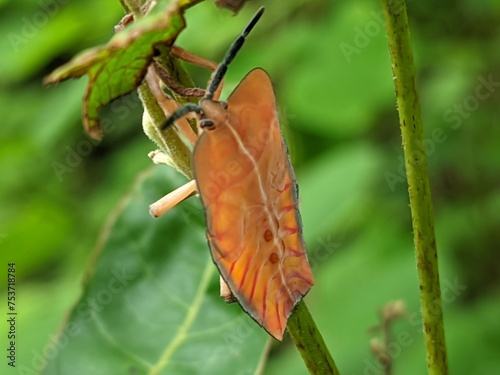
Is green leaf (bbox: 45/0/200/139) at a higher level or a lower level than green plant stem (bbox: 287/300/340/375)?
higher

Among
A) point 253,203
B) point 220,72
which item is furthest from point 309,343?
Answer: point 220,72

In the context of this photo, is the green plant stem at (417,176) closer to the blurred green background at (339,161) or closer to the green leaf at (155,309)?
the green leaf at (155,309)

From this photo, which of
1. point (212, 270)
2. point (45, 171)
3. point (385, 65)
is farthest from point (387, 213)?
point (212, 270)

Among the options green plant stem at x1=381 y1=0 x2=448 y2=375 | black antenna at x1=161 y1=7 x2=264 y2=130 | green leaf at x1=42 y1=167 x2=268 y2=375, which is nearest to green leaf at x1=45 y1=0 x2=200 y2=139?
black antenna at x1=161 y1=7 x2=264 y2=130

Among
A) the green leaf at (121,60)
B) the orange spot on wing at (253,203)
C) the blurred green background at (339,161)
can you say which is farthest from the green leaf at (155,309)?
the blurred green background at (339,161)

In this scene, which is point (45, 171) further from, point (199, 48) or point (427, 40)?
point (427, 40)

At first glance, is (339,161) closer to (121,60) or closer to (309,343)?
(309,343)

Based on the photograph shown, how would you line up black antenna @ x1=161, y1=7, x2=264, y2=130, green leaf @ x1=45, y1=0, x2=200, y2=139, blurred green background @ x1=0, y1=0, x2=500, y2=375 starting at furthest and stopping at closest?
blurred green background @ x1=0, y1=0, x2=500, y2=375 → black antenna @ x1=161, y1=7, x2=264, y2=130 → green leaf @ x1=45, y1=0, x2=200, y2=139

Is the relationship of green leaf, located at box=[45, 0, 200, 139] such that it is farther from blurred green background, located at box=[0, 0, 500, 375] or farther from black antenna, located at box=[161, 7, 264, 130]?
blurred green background, located at box=[0, 0, 500, 375]
